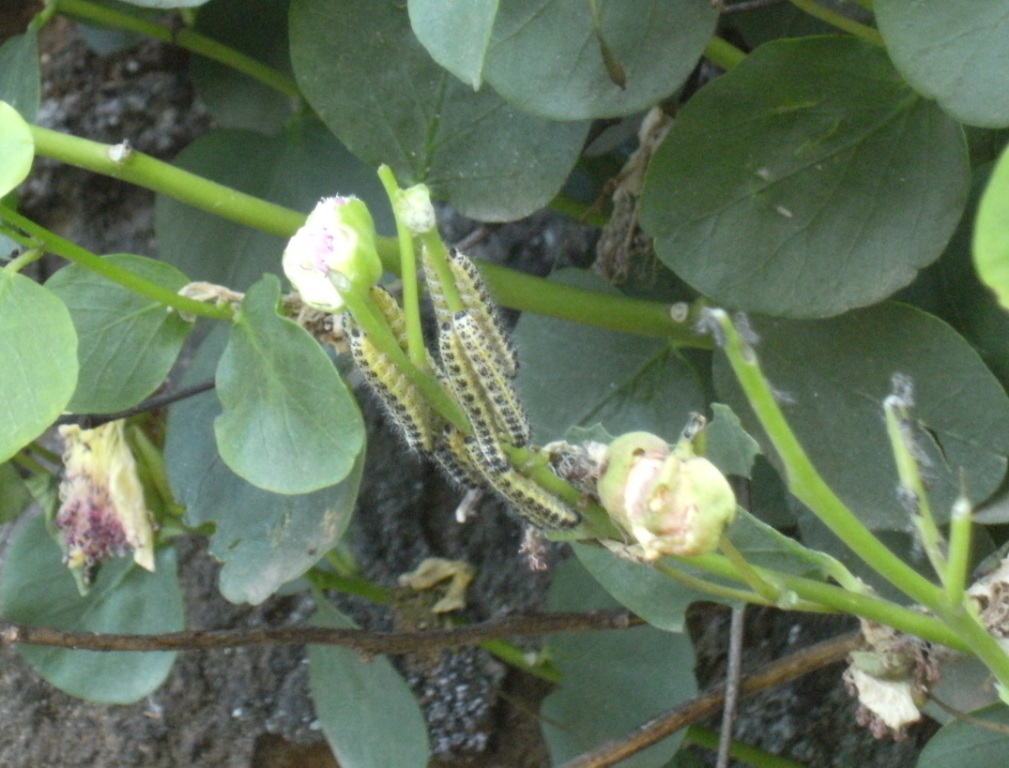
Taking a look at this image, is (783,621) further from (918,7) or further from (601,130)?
(918,7)

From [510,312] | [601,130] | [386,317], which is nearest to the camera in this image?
[386,317]

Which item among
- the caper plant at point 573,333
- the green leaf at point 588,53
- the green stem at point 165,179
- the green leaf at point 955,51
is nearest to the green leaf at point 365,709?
the caper plant at point 573,333

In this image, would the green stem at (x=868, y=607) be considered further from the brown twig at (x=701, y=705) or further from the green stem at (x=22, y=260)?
the green stem at (x=22, y=260)

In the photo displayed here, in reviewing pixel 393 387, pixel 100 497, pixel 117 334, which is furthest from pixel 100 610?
pixel 393 387

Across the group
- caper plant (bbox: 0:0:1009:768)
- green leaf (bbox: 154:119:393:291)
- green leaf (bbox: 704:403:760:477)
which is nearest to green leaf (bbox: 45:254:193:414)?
caper plant (bbox: 0:0:1009:768)

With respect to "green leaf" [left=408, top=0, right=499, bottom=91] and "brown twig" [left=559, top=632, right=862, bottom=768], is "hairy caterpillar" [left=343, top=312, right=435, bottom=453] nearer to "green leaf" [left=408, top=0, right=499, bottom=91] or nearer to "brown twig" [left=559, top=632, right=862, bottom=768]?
"green leaf" [left=408, top=0, right=499, bottom=91]

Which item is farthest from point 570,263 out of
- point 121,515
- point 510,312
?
point 121,515
